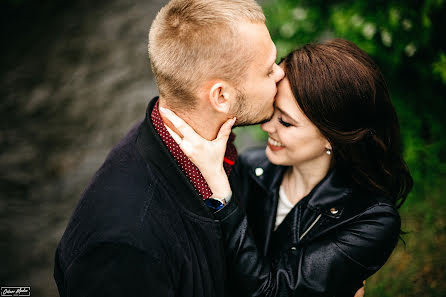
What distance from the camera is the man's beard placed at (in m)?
2.42

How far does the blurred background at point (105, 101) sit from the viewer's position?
4094 mm

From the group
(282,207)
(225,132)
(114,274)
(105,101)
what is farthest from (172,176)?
(105,101)

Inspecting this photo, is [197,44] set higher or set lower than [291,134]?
higher

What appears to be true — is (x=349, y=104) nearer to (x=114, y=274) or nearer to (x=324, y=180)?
(x=324, y=180)

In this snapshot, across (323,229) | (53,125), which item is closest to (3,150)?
(53,125)

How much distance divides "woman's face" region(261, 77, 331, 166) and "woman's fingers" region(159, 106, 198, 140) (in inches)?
28.9

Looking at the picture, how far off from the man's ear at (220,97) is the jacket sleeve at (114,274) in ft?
3.33

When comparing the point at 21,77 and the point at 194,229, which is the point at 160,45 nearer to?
the point at 194,229

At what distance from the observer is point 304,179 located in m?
3.01

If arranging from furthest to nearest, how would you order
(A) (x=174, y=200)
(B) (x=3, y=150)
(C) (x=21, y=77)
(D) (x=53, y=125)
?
1. (C) (x=21, y=77)
2. (D) (x=53, y=125)
3. (B) (x=3, y=150)
4. (A) (x=174, y=200)

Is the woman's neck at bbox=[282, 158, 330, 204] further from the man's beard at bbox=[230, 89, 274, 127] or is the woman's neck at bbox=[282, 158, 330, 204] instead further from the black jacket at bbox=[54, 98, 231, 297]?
the black jacket at bbox=[54, 98, 231, 297]

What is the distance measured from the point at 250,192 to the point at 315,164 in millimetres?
671

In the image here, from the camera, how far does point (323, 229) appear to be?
2.63 metres

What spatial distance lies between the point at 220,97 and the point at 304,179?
113cm
